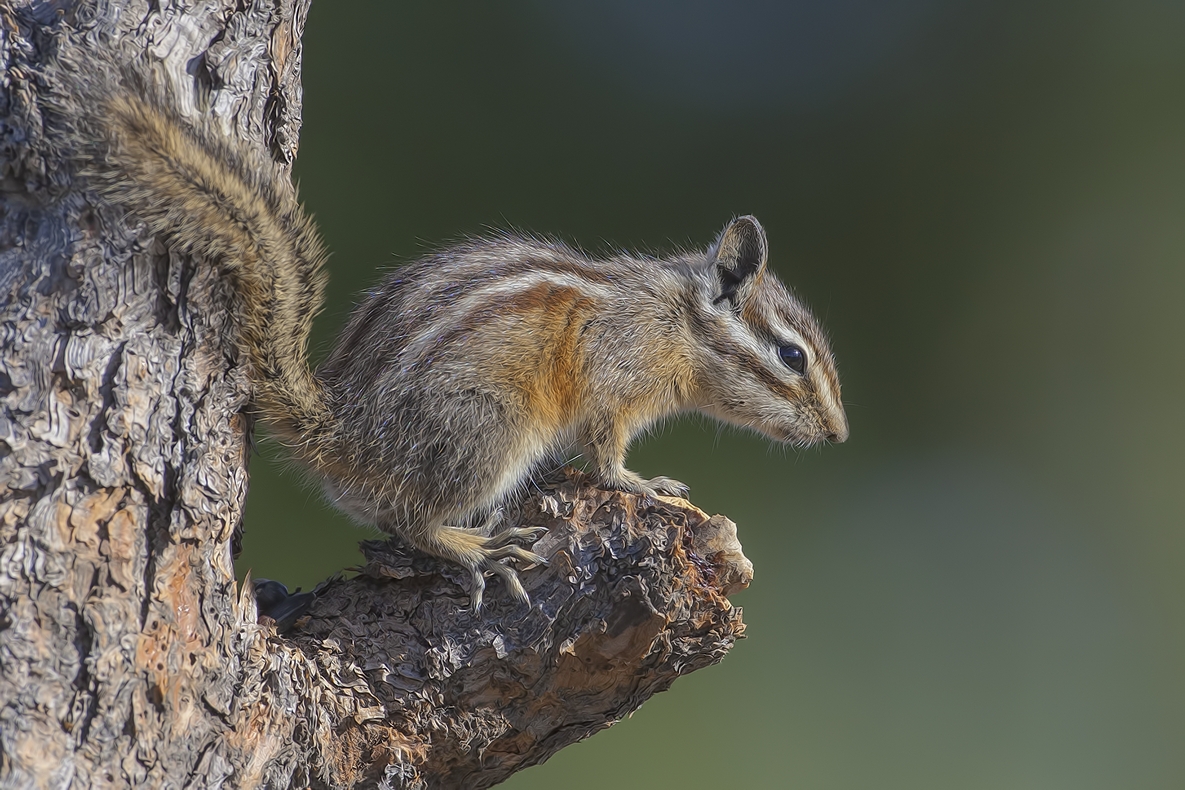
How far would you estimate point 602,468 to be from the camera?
6.48 ft

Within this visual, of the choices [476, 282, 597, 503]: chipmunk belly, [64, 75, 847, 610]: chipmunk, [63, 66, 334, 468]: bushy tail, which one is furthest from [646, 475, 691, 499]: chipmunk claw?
[63, 66, 334, 468]: bushy tail

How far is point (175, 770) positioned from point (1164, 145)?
14.5ft

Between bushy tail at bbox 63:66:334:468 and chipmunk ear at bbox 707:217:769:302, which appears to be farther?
chipmunk ear at bbox 707:217:769:302

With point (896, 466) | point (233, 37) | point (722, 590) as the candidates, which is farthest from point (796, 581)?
point (233, 37)

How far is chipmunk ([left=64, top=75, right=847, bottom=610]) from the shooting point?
1273 mm

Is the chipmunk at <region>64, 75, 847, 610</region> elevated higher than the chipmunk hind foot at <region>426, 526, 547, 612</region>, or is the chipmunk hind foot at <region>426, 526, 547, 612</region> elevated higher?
the chipmunk at <region>64, 75, 847, 610</region>

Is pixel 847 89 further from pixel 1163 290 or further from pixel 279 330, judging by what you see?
pixel 279 330

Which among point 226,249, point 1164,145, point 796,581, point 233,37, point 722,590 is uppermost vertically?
point 1164,145

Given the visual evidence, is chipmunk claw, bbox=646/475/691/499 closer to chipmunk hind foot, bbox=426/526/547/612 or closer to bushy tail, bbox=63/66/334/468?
chipmunk hind foot, bbox=426/526/547/612

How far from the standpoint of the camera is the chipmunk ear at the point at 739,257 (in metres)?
2.22

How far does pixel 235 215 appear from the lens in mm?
1310

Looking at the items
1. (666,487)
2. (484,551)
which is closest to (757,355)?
(666,487)

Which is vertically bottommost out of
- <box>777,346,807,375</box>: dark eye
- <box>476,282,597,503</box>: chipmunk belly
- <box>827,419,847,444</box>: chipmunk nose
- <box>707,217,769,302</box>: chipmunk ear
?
<box>476,282,597,503</box>: chipmunk belly

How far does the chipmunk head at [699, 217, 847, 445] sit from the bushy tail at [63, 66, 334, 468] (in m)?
1.00
